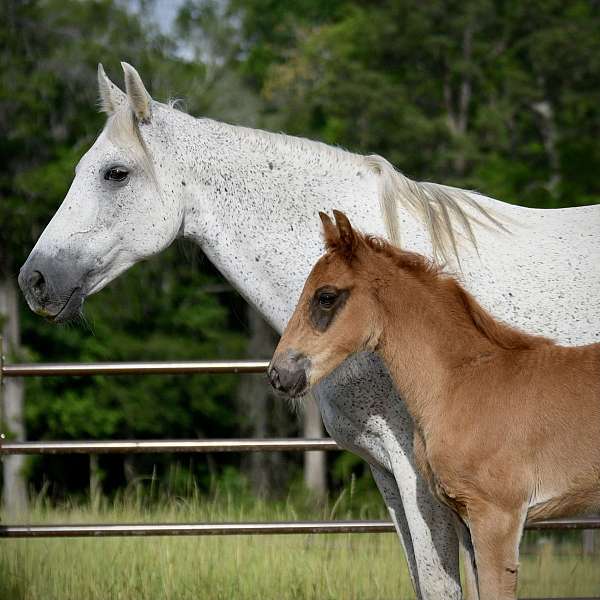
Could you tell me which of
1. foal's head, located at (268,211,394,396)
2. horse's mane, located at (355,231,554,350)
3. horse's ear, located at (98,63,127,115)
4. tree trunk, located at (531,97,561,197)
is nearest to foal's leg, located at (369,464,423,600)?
foal's head, located at (268,211,394,396)

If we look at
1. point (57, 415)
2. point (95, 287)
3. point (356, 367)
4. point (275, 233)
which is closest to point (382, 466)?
Result: point (356, 367)

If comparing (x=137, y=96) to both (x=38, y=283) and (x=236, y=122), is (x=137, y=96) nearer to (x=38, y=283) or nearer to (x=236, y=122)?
(x=38, y=283)

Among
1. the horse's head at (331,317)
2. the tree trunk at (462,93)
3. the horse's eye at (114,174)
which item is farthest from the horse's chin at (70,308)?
the tree trunk at (462,93)

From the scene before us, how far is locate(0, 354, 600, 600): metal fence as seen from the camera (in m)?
5.04

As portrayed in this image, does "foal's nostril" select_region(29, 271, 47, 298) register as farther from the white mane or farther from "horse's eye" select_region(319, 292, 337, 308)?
"horse's eye" select_region(319, 292, 337, 308)

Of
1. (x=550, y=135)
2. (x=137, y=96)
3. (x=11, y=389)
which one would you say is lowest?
(x=11, y=389)

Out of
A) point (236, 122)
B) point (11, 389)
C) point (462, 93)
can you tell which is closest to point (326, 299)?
point (236, 122)

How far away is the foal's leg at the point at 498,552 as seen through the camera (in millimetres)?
3227

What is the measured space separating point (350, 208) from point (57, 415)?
17.3 m

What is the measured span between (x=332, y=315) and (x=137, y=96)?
1.11m

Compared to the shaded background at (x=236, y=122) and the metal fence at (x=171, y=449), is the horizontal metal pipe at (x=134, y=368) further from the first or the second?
the shaded background at (x=236, y=122)

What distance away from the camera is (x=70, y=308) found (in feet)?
12.8

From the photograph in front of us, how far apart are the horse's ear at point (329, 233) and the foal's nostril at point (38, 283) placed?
106cm

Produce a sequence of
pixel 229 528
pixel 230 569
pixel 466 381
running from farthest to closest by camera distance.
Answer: pixel 230 569
pixel 229 528
pixel 466 381
